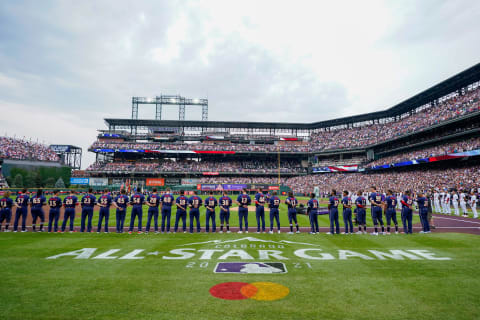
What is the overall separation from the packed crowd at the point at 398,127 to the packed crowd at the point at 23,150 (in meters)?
70.9

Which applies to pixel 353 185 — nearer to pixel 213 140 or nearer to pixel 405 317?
pixel 213 140

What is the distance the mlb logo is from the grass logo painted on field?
798mm

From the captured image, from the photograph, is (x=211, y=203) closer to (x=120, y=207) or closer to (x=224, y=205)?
(x=224, y=205)

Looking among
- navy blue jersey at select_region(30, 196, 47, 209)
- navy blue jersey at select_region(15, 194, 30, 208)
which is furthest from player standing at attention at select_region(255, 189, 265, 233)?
navy blue jersey at select_region(15, 194, 30, 208)

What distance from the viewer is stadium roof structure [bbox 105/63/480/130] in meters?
38.5

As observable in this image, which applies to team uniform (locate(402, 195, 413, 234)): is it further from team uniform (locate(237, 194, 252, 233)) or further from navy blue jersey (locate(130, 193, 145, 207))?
navy blue jersey (locate(130, 193, 145, 207))

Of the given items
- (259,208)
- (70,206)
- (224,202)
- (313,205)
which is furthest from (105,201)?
(313,205)

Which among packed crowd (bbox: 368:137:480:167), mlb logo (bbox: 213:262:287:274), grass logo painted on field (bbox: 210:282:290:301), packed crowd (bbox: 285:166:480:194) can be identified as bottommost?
grass logo painted on field (bbox: 210:282:290:301)

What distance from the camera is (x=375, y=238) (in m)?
11.1

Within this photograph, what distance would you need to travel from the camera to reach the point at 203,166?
66438 millimetres

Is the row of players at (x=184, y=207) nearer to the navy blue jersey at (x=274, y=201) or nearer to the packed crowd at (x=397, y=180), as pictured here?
the navy blue jersey at (x=274, y=201)

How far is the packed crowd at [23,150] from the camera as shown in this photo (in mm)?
58619

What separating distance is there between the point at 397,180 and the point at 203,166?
42.7m

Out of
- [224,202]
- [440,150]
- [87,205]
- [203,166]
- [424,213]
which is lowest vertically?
[424,213]
